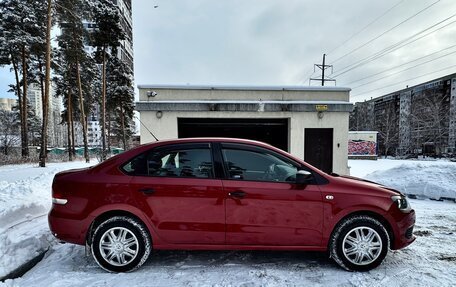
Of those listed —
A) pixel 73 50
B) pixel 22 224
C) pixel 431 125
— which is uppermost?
pixel 73 50

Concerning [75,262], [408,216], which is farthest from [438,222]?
[75,262]

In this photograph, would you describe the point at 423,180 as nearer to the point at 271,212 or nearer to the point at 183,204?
the point at 271,212

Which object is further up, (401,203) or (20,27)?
(20,27)

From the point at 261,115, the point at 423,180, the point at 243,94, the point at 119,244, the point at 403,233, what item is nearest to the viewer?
the point at 119,244

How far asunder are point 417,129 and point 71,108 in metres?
56.1

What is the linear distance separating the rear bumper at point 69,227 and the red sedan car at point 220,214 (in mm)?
13

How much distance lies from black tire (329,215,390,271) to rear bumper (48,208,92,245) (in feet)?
10.6

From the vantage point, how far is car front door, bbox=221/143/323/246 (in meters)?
2.92

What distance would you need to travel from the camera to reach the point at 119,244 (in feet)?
9.54

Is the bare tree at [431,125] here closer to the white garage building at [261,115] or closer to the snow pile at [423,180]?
the snow pile at [423,180]

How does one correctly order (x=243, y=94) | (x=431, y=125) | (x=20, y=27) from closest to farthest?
(x=243, y=94) → (x=20, y=27) → (x=431, y=125)

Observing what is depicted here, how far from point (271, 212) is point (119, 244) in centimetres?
199

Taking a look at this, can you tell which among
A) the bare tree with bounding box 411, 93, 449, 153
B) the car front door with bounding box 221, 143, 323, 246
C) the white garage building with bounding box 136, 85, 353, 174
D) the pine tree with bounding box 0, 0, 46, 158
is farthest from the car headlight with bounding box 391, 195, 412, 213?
the bare tree with bounding box 411, 93, 449, 153

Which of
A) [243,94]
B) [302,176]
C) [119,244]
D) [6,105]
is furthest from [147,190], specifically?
[6,105]
